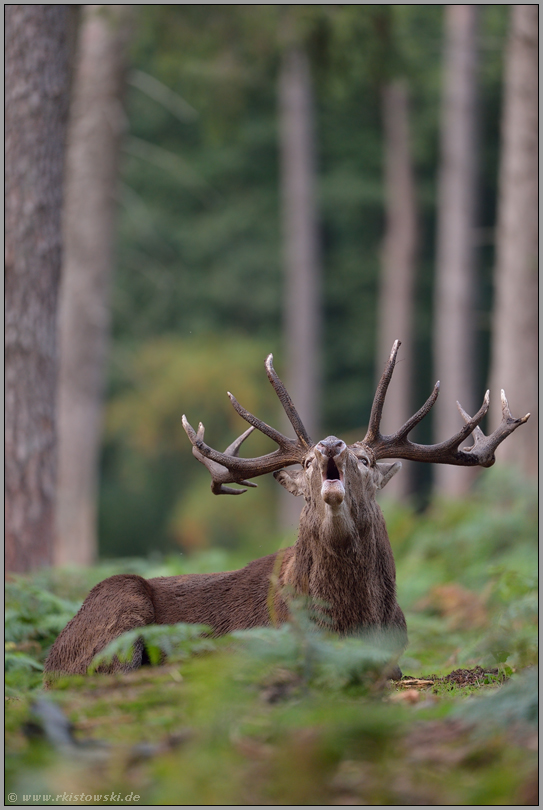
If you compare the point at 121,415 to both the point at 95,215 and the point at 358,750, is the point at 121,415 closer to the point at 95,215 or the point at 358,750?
the point at 95,215

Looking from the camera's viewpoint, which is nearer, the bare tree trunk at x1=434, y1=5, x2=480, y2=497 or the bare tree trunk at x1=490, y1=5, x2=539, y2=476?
the bare tree trunk at x1=490, y1=5, x2=539, y2=476

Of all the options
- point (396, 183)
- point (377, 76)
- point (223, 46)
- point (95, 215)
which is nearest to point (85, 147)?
point (95, 215)

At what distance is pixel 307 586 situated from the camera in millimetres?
6156

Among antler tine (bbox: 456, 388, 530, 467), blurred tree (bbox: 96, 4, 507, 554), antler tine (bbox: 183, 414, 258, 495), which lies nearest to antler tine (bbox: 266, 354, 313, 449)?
antler tine (bbox: 183, 414, 258, 495)

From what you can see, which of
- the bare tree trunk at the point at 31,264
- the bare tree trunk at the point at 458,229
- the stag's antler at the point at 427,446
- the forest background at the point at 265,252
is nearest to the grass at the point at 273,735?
the stag's antler at the point at 427,446

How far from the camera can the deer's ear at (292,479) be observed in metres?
6.70

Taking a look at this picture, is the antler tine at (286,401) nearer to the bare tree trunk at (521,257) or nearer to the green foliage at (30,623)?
the green foliage at (30,623)

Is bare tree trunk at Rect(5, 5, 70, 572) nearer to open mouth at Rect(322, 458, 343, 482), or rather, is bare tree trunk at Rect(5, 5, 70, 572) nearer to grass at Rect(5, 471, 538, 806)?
grass at Rect(5, 471, 538, 806)

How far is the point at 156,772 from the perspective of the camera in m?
3.31

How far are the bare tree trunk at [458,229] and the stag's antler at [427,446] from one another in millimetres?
15733

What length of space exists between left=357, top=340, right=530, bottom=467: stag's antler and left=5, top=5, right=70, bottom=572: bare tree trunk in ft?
11.2

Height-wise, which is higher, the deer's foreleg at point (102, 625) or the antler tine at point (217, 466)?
the antler tine at point (217, 466)

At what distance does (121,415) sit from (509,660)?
24.8m

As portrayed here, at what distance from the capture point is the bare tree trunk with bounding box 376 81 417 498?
26.9m
